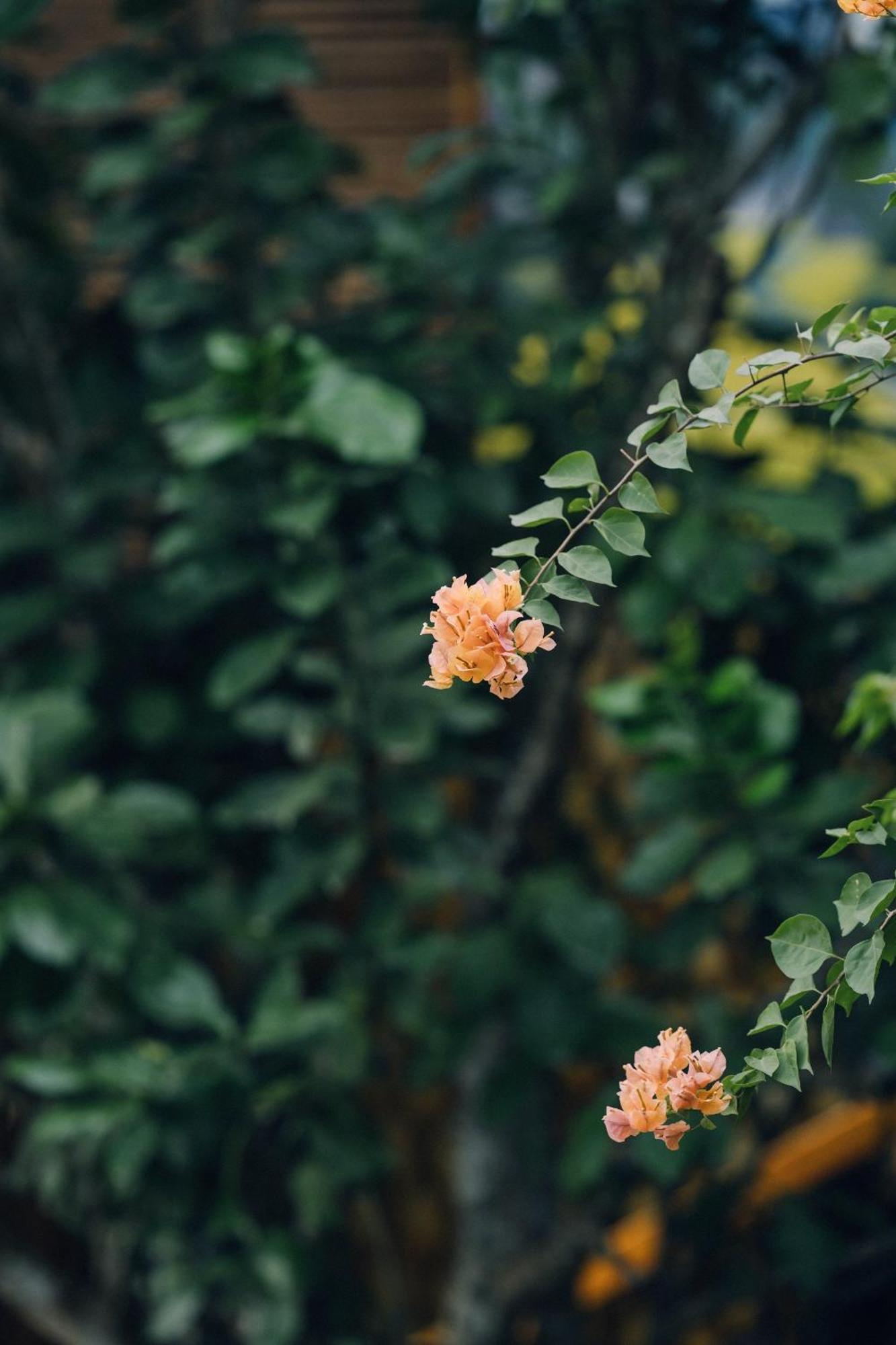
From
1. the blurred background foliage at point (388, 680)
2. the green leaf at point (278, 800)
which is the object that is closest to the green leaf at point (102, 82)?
the blurred background foliage at point (388, 680)

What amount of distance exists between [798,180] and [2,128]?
1035mm

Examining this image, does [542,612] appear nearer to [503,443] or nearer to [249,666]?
[249,666]

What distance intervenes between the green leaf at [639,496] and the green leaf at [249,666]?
0.95 metres

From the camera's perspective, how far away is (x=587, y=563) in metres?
0.73

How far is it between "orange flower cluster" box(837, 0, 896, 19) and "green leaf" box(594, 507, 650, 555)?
0.27 meters

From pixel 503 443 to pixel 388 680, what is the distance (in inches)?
27.7

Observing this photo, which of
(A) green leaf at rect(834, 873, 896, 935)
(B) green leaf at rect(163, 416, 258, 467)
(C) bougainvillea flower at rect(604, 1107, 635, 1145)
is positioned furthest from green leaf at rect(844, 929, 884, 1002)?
(B) green leaf at rect(163, 416, 258, 467)

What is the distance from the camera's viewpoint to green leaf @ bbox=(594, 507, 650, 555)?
29.4 inches

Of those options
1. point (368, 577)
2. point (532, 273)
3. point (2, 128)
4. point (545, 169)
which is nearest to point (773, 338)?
point (545, 169)

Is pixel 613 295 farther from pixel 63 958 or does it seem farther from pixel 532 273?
pixel 532 273

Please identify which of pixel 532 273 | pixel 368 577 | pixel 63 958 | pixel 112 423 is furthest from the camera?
pixel 532 273

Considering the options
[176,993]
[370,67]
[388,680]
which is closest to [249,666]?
[388,680]

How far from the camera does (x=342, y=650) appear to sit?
1.72m

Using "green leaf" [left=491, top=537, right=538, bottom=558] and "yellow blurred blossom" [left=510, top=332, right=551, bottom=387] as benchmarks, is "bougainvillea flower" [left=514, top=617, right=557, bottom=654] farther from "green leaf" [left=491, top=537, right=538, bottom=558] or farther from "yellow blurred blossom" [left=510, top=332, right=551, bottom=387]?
"yellow blurred blossom" [left=510, top=332, right=551, bottom=387]
